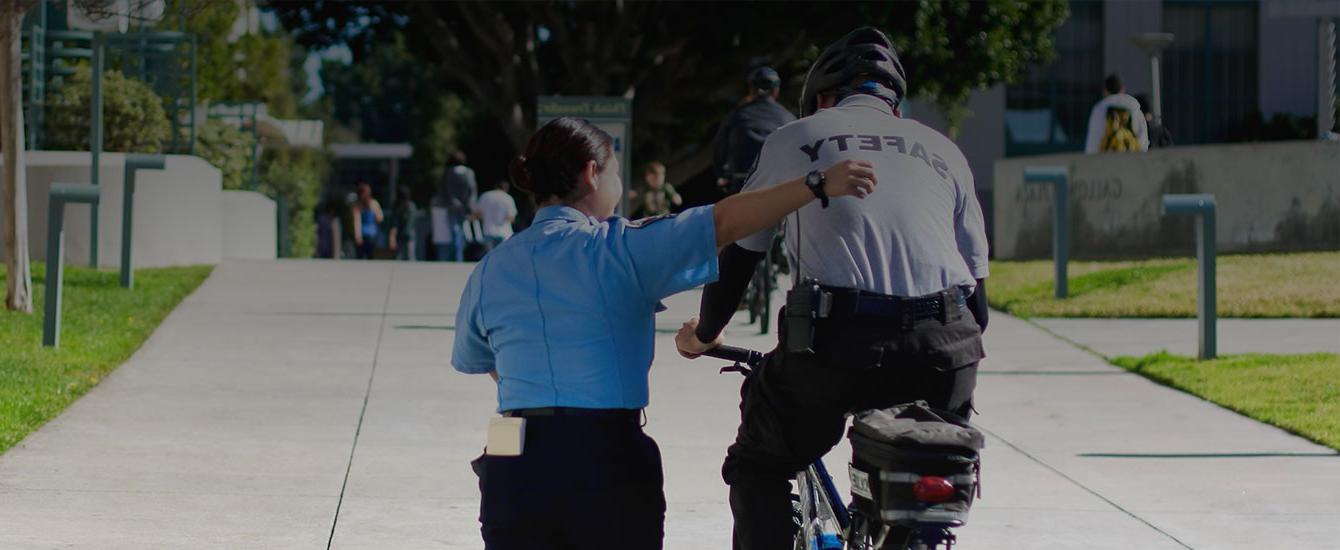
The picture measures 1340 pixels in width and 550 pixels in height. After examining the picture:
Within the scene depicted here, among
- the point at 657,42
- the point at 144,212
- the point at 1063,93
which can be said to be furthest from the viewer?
the point at 1063,93

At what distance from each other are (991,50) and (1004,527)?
23.0m

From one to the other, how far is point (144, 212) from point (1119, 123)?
31.7ft

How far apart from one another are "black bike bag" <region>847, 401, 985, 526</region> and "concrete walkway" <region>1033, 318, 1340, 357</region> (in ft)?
27.1

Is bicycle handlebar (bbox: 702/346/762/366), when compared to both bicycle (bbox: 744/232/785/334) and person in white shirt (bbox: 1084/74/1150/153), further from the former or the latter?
person in white shirt (bbox: 1084/74/1150/153)

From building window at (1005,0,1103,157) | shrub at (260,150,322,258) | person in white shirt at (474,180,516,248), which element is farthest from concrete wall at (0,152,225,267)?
building window at (1005,0,1103,157)

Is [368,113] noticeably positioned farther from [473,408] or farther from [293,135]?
[473,408]

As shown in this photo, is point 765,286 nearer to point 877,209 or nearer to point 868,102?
point 868,102

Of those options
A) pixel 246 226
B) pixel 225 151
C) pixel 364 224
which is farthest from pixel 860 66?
pixel 364 224

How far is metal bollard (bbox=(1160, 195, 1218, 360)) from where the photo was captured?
36.5 ft

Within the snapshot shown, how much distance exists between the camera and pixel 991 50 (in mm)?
29062

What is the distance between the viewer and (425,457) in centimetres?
814

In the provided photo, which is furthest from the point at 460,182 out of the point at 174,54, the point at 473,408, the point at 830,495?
the point at 830,495

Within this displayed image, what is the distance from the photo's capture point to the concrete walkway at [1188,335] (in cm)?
1198

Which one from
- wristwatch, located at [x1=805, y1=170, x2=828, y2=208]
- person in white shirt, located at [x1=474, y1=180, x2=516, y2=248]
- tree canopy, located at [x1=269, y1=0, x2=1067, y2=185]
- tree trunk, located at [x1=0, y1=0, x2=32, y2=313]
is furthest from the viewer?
tree canopy, located at [x1=269, y1=0, x2=1067, y2=185]
